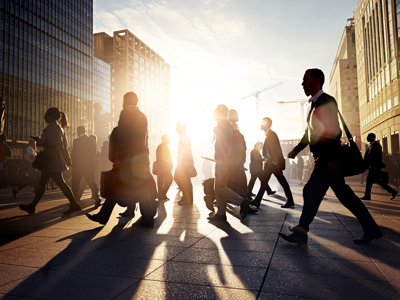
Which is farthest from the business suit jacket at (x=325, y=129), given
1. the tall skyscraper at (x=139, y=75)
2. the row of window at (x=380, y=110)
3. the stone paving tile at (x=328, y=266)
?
the tall skyscraper at (x=139, y=75)

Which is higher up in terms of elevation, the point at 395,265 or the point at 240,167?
the point at 240,167

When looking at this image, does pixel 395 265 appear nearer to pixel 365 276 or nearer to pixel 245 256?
pixel 365 276

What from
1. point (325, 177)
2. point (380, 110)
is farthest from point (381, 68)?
point (325, 177)

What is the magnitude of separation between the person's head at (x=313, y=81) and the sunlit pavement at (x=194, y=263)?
1681mm

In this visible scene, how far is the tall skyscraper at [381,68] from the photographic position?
33.7m

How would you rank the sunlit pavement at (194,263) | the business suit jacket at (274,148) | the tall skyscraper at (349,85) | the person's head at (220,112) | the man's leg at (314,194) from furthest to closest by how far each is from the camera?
1. the tall skyscraper at (349,85)
2. the business suit jacket at (274,148)
3. the person's head at (220,112)
4. the man's leg at (314,194)
5. the sunlit pavement at (194,263)

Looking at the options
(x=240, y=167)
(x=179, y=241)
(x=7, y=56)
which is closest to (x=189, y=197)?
(x=240, y=167)

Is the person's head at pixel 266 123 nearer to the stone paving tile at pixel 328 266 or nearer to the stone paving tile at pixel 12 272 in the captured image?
the stone paving tile at pixel 328 266

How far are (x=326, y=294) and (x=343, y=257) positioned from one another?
3.41 ft

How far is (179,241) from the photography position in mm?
3791

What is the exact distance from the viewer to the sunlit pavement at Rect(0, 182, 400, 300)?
2197 millimetres

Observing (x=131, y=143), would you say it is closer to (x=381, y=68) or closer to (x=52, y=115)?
(x=52, y=115)

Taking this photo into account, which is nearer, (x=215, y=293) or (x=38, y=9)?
(x=215, y=293)

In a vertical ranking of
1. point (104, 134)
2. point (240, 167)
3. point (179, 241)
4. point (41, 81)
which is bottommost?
point (179, 241)
